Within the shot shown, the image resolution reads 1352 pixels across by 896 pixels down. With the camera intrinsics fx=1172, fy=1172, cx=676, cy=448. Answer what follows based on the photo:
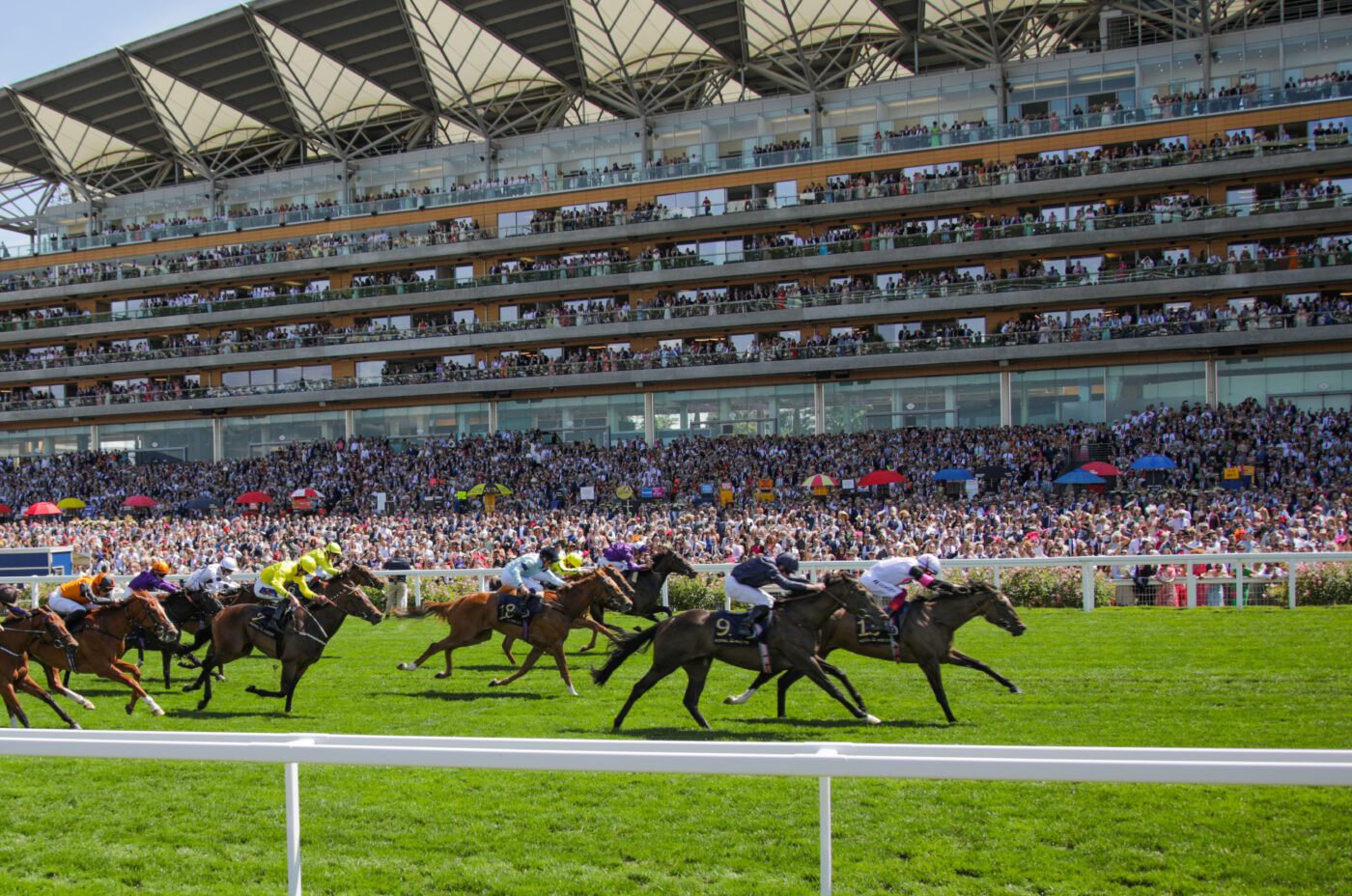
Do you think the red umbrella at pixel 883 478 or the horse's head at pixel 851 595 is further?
the red umbrella at pixel 883 478

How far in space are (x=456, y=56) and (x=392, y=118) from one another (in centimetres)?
660

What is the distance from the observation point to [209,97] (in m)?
48.3

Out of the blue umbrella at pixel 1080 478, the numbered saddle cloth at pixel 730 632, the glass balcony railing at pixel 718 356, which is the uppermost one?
the glass balcony railing at pixel 718 356

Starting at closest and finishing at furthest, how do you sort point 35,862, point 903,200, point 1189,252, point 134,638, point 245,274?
1. point 35,862
2. point 134,638
3. point 1189,252
4. point 903,200
5. point 245,274

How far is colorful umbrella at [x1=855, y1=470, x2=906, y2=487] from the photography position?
28656 millimetres

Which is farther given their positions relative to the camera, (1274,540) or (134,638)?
(1274,540)

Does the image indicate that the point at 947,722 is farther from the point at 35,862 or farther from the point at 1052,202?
the point at 1052,202

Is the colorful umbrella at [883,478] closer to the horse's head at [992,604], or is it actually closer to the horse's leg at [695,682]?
the horse's head at [992,604]

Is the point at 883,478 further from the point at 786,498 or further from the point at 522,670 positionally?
the point at 522,670

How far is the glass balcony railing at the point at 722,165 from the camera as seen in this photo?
35969mm

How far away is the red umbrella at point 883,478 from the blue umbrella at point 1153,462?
539cm

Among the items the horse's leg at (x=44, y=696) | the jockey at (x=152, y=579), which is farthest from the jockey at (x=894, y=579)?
the jockey at (x=152, y=579)

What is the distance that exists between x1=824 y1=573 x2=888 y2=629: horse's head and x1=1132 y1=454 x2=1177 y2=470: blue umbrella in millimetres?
18860

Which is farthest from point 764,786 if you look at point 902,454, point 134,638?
point 902,454
